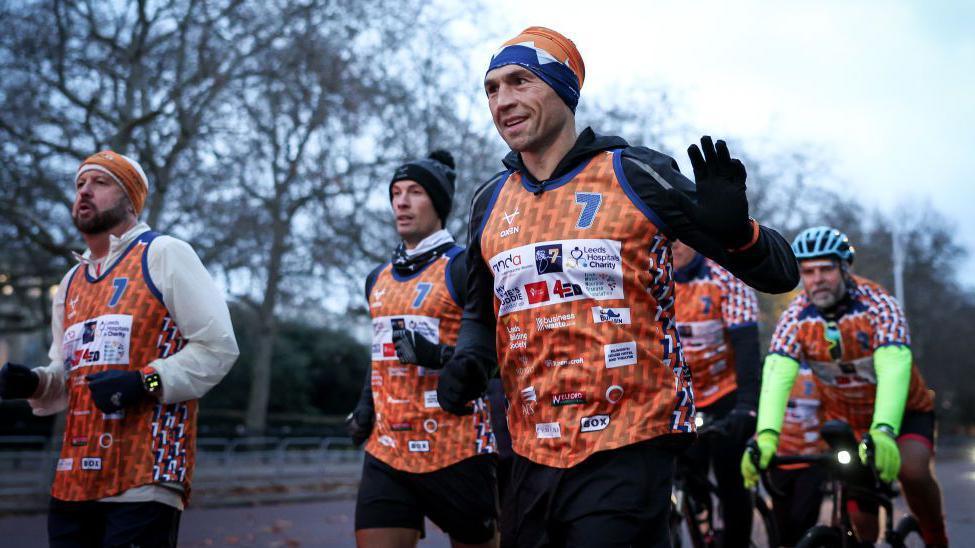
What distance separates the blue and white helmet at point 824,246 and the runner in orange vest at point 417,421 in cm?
203

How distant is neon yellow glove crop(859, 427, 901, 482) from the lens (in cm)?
553

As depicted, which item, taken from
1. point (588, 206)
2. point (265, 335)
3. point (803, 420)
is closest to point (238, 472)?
point (265, 335)

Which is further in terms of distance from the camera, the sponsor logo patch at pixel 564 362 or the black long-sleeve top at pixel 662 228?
the sponsor logo patch at pixel 564 362

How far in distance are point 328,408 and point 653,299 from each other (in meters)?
35.9

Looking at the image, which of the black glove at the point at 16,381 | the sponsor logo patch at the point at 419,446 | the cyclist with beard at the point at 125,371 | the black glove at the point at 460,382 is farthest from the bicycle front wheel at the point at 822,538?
the black glove at the point at 16,381

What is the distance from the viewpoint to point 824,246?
6191 mm

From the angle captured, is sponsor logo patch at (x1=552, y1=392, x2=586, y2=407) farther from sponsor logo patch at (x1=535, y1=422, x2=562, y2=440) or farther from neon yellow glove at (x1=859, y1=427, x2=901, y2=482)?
neon yellow glove at (x1=859, y1=427, x2=901, y2=482)

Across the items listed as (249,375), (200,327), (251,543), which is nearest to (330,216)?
(249,375)

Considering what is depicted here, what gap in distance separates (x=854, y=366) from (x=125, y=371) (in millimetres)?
4129

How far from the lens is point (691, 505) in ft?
23.7

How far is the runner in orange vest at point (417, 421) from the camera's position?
16.9 feet

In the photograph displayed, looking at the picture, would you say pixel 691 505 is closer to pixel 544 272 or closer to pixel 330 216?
pixel 544 272

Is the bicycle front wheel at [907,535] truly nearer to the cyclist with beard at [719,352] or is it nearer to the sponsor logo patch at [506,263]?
the cyclist with beard at [719,352]

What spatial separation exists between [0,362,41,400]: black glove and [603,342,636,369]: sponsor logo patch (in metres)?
2.94
